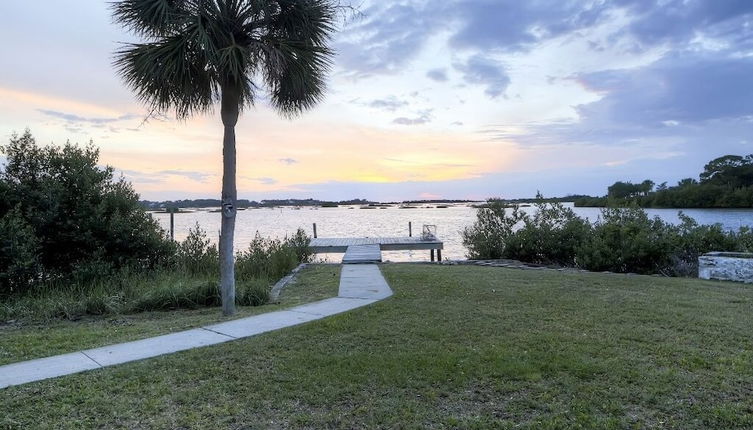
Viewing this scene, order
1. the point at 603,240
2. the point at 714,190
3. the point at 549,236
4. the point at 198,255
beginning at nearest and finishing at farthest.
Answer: the point at 198,255 < the point at 603,240 < the point at 549,236 < the point at 714,190

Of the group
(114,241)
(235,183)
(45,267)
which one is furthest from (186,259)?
(235,183)

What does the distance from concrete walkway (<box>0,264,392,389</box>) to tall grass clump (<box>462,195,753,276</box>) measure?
8231mm

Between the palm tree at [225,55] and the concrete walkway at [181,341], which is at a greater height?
the palm tree at [225,55]

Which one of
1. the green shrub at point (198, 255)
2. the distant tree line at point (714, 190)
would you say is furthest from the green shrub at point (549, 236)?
the distant tree line at point (714, 190)

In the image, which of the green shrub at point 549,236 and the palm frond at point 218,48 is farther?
the green shrub at point 549,236

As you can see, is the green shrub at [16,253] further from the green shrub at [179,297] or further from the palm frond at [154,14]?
the palm frond at [154,14]

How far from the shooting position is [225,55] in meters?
6.35

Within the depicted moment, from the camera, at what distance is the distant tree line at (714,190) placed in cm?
3509

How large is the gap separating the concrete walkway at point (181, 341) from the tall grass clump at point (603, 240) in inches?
324

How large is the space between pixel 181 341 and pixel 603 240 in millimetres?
12256

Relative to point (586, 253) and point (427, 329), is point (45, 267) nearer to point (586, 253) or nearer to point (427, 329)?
point (427, 329)

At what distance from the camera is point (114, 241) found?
1125 cm

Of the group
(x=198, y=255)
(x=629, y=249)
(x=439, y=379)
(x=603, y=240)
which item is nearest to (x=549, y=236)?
(x=603, y=240)

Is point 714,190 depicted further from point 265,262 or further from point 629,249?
point 265,262
